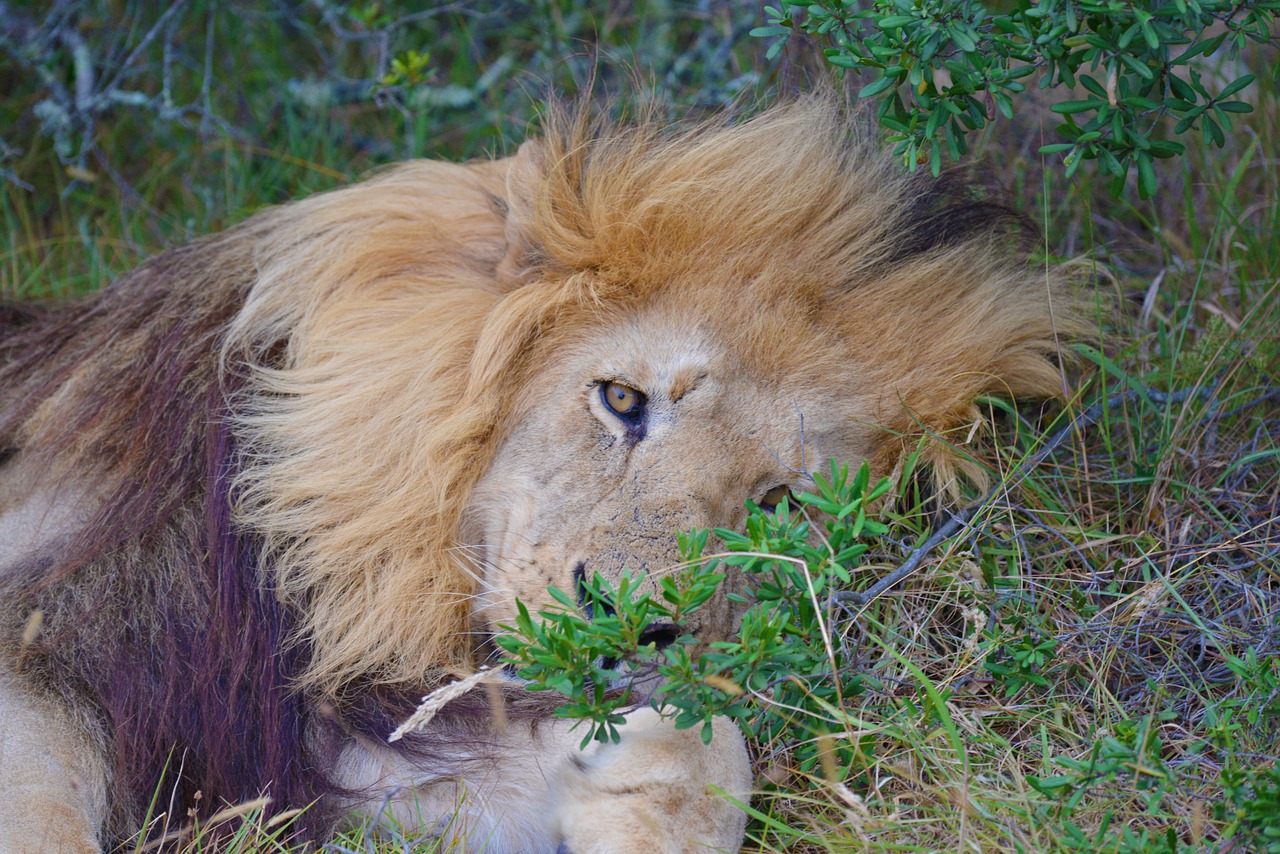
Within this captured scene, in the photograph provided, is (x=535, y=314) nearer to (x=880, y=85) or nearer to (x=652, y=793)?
(x=880, y=85)

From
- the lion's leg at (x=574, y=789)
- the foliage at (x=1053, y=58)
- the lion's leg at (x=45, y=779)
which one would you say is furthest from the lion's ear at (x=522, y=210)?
the lion's leg at (x=45, y=779)

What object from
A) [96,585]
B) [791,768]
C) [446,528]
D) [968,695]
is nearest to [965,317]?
[968,695]

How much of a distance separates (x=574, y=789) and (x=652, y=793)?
16 cm

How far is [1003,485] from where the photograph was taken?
256cm

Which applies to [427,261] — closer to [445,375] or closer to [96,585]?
[445,375]

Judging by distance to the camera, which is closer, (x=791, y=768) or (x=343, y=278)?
(x=791, y=768)

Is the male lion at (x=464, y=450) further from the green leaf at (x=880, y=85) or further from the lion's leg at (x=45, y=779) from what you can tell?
the green leaf at (x=880, y=85)

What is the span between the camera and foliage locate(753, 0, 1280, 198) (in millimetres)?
2016

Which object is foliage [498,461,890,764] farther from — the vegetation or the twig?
the twig

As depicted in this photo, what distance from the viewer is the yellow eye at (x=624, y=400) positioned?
2.34 m

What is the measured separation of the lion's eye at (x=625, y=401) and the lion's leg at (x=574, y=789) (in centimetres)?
60

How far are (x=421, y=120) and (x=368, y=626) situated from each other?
2.28 meters

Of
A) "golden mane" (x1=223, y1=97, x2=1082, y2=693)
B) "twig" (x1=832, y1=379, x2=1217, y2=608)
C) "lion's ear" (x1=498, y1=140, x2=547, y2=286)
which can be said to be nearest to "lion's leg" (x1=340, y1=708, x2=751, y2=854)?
"golden mane" (x1=223, y1=97, x2=1082, y2=693)

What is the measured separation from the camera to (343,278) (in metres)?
2.65
